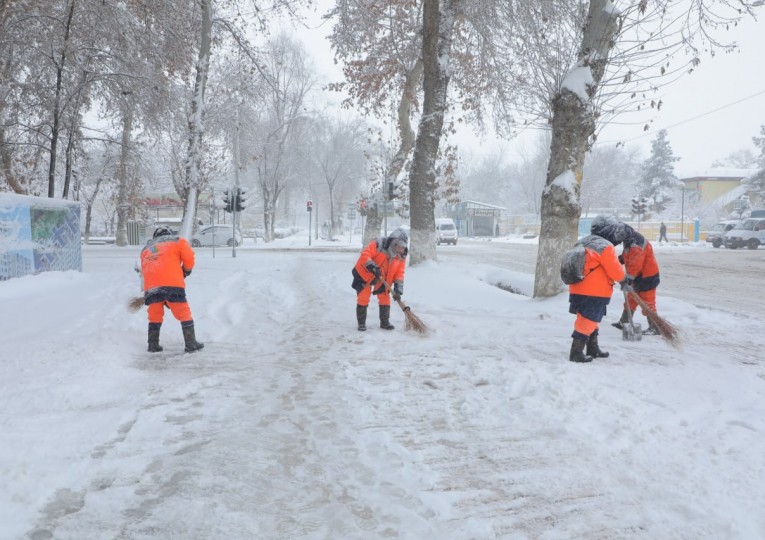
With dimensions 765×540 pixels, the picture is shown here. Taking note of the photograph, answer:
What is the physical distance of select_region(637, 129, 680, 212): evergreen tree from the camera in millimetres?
52750

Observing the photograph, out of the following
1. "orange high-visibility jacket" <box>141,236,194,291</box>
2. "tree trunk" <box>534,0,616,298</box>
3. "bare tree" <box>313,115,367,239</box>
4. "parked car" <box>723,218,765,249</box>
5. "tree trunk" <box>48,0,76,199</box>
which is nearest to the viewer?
"orange high-visibility jacket" <box>141,236,194,291</box>

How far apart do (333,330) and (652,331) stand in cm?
421

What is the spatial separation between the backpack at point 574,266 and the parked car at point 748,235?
105 feet

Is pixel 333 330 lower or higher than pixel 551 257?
lower

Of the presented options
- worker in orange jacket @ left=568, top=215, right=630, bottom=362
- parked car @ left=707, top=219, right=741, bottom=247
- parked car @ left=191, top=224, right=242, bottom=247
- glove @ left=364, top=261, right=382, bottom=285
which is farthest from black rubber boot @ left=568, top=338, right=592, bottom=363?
parked car @ left=707, top=219, right=741, bottom=247

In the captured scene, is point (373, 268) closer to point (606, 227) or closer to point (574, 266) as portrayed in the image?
point (574, 266)

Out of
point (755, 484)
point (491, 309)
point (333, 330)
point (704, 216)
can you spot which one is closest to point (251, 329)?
point (333, 330)

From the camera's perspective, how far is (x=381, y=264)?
697cm

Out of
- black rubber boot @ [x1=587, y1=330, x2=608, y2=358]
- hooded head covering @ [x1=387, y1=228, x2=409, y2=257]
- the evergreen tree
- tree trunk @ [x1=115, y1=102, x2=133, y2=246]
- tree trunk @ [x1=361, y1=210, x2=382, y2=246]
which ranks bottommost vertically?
black rubber boot @ [x1=587, y1=330, x2=608, y2=358]

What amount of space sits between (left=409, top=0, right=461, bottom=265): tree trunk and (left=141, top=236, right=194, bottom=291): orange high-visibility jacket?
25.7ft

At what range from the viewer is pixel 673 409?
3.73 meters

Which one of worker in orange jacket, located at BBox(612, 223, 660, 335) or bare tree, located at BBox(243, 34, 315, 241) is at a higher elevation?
bare tree, located at BBox(243, 34, 315, 241)

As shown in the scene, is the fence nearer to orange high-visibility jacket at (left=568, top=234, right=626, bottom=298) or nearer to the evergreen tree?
orange high-visibility jacket at (left=568, top=234, right=626, bottom=298)

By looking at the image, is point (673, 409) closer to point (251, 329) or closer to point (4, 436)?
point (4, 436)
